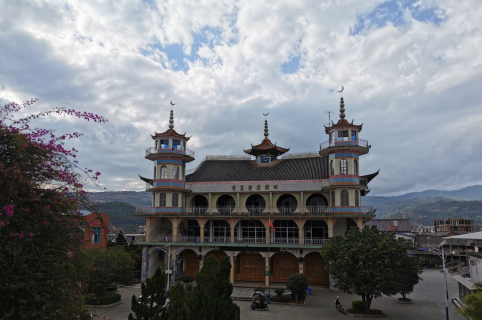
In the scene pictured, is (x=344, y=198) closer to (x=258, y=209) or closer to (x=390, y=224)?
(x=258, y=209)

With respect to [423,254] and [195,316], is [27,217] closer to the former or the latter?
[195,316]

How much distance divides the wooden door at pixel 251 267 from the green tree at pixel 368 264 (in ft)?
51.7

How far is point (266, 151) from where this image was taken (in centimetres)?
4653

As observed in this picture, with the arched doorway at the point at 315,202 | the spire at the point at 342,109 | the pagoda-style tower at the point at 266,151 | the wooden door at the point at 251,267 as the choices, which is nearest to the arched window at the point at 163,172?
the pagoda-style tower at the point at 266,151

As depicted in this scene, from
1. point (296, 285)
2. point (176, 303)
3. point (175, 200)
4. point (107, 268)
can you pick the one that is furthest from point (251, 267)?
point (176, 303)

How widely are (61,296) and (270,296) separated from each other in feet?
Result: 88.6

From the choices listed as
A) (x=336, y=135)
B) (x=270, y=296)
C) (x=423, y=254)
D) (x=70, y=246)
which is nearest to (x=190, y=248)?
(x=270, y=296)

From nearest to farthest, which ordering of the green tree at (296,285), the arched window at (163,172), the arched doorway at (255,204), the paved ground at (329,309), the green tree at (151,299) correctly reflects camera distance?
1. the green tree at (151,299)
2. the paved ground at (329,309)
3. the green tree at (296,285)
4. the arched doorway at (255,204)
5. the arched window at (163,172)

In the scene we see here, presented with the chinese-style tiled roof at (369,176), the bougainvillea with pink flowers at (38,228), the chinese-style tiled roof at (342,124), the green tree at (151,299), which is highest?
the chinese-style tiled roof at (342,124)

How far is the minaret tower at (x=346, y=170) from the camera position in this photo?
37.0 metres

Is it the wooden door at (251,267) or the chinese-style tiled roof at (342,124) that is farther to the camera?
the wooden door at (251,267)

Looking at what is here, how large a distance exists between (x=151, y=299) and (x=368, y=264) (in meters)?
15.8

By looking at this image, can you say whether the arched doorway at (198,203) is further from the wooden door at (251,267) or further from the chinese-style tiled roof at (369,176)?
the chinese-style tiled roof at (369,176)

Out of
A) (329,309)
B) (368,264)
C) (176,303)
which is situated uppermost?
(368,264)
